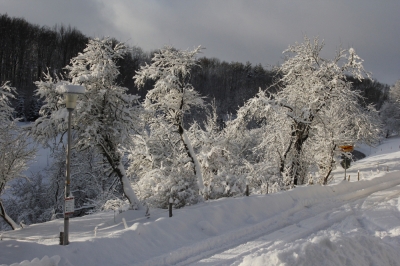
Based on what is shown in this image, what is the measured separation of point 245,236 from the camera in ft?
28.9

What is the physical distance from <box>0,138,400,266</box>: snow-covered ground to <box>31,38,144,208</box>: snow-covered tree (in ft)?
9.62

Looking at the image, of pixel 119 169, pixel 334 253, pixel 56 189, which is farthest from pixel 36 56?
pixel 334 253

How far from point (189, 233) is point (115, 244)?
7.23ft

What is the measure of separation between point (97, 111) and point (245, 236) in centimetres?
752

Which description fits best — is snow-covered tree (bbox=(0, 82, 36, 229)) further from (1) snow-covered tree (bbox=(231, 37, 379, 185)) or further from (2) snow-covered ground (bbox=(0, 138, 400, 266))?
(1) snow-covered tree (bbox=(231, 37, 379, 185))

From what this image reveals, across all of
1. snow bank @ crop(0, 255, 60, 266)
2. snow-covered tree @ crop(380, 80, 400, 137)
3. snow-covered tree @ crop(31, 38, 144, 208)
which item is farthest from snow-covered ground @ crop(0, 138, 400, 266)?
snow-covered tree @ crop(380, 80, 400, 137)

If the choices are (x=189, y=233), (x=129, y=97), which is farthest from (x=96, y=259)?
(x=129, y=97)

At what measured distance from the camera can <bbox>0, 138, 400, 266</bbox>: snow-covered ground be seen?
20.2 feet

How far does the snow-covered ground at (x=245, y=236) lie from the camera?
243 inches

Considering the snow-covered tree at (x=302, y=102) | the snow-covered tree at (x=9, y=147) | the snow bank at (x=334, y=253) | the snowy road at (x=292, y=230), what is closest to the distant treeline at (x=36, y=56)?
the snow-covered tree at (x=302, y=102)

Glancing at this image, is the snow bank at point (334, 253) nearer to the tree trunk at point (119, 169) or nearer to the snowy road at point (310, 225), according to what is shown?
the snowy road at point (310, 225)

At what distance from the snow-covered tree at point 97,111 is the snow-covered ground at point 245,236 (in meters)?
2.93

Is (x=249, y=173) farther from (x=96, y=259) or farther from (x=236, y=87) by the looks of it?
(x=236, y=87)

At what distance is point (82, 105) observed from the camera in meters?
11.8
